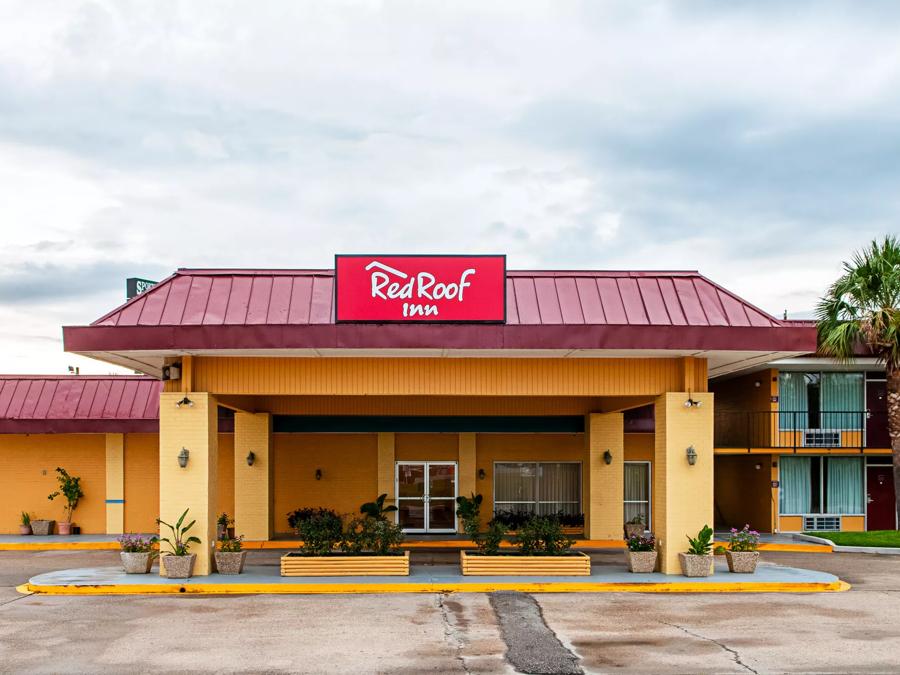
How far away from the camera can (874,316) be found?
2677 cm

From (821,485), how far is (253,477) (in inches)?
712

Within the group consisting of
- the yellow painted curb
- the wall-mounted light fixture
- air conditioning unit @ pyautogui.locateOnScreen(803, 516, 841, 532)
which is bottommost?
air conditioning unit @ pyautogui.locateOnScreen(803, 516, 841, 532)

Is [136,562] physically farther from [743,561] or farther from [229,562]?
[743,561]

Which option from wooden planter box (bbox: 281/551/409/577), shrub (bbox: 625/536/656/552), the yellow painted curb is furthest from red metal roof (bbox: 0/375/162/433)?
shrub (bbox: 625/536/656/552)

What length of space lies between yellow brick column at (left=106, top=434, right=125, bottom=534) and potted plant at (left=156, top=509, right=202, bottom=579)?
33.9 feet

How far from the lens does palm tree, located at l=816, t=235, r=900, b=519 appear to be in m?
26.7

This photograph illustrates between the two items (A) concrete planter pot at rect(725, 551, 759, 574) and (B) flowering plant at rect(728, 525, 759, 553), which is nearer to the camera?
(A) concrete planter pot at rect(725, 551, 759, 574)

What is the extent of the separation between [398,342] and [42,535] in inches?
633

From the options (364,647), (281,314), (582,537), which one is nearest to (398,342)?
(281,314)

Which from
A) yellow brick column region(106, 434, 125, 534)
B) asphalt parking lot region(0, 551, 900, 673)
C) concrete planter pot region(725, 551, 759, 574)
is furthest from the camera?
yellow brick column region(106, 434, 125, 534)

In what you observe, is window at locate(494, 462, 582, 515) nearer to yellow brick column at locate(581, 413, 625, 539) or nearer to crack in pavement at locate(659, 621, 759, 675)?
yellow brick column at locate(581, 413, 625, 539)

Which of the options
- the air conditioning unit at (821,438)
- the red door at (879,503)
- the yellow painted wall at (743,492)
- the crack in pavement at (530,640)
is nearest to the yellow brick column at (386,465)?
the crack in pavement at (530,640)

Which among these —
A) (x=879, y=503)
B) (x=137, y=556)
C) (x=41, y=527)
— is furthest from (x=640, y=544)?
(x=41, y=527)

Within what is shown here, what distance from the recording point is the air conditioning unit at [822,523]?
3053 cm
